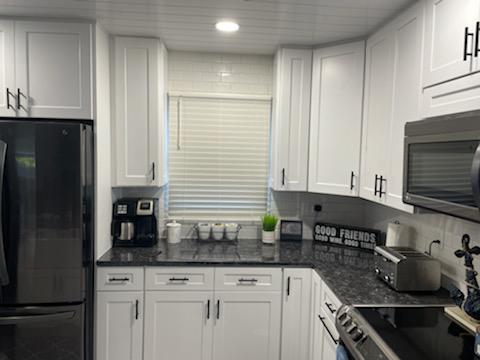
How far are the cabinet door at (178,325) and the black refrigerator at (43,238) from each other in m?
0.42

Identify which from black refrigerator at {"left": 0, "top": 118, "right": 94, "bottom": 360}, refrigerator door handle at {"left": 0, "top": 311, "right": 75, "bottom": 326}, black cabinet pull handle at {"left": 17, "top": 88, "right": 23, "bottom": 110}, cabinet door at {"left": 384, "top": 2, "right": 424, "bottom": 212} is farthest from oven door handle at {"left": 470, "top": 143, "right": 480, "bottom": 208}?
black cabinet pull handle at {"left": 17, "top": 88, "right": 23, "bottom": 110}

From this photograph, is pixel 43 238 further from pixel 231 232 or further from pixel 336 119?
pixel 336 119

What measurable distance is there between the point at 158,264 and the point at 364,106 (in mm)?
1685

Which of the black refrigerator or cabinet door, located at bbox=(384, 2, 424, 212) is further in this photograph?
the black refrigerator

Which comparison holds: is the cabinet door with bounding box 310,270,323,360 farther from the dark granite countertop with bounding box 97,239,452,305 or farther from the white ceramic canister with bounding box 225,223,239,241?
the white ceramic canister with bounding box 225,223,239,241

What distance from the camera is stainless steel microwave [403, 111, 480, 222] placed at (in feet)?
3.93

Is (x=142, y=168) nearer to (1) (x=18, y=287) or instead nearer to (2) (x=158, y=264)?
(2) (x=158, y=264)

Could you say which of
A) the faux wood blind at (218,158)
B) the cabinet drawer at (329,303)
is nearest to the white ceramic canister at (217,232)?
the faux wood blind at (218,158)

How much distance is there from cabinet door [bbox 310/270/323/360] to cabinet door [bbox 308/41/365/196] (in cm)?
64

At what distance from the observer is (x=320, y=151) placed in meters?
2.65

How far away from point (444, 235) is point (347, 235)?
36.0 inches

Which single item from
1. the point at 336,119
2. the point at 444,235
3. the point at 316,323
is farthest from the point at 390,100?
the point at 316,323

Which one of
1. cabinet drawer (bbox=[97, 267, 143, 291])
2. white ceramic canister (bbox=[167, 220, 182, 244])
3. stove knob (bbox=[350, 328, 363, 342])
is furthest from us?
white ceramic canister (bbox=[167, 220, 182, 244])

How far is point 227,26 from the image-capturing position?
2.29m
